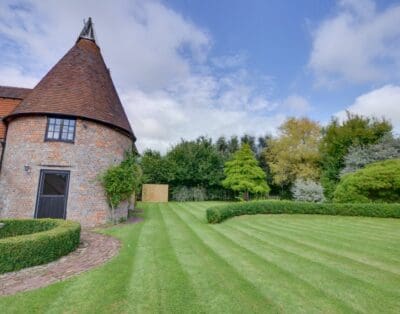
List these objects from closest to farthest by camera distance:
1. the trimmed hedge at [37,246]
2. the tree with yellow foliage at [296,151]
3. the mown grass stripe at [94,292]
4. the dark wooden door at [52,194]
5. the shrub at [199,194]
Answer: the mown grass stripe at [94,292], the trimmed hedge at [37,246], the dark wooden door at [52,194], the tree with yellow foliage at [296,151], the shrub at [199,194]

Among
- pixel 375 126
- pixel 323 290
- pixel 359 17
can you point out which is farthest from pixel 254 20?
pixel 375 126

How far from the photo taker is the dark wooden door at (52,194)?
10383 mm

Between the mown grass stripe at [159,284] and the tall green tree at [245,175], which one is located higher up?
the tall green tree at [245,175]

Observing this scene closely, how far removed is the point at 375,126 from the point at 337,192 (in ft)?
32.1

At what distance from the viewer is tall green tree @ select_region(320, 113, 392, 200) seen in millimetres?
22147

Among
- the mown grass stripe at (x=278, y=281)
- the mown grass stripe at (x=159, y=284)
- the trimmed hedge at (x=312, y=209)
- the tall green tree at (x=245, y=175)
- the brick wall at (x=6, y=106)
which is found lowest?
the mown grass stripe at (x=159, y=284)

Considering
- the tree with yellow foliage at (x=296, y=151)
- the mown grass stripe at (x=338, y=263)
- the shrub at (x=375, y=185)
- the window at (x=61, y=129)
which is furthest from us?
the tree with yellow foliage at (x=296, y=151)

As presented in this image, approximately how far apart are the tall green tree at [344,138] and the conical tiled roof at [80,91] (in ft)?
67.1

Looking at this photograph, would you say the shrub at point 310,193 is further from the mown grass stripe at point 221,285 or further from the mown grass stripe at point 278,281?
the mown grass stripe at point 221,285

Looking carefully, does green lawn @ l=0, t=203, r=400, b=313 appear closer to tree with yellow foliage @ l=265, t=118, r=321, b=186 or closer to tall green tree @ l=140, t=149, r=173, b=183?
tall green tree @ l=140, t=149, r=173, b=183

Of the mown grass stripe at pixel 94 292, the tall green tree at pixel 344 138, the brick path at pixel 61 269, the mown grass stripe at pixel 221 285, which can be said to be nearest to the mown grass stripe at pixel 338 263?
the mown grass stripe at pixel 221 285

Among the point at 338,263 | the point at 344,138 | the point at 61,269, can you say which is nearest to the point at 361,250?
the point at 338,263

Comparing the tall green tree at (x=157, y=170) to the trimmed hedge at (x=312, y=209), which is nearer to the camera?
the trimmed hedge at (x=312, y=209)

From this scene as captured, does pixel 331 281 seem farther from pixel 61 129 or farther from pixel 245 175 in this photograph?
pixel 245 175
